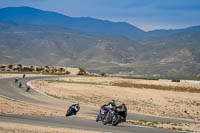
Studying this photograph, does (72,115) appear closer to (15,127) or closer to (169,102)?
(15,127)

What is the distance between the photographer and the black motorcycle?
23688 mm

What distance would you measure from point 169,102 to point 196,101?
4.86 metres

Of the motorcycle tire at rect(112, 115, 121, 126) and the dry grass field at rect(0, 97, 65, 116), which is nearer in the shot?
the motorcycle tire at rect(112, 115, 121, 126)

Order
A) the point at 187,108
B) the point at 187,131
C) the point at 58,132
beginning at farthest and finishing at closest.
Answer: the point at 187,108 → the point at 187,131 → the point at 58,132

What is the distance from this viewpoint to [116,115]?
78.3ft

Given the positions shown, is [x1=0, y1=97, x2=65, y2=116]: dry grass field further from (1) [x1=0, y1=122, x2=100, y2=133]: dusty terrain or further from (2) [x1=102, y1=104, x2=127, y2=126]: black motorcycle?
(1) [x1=0, y1=122, x2=100, y2=133]: dusty terrain

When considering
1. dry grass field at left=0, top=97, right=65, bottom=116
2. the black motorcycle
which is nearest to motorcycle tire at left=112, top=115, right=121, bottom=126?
the black motorcycle

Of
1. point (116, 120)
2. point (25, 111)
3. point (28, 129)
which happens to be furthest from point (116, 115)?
point (25, 111)

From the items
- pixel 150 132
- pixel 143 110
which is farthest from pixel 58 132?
pixel 143 110

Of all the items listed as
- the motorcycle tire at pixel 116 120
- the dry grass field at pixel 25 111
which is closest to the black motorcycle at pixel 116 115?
the motorcycle tire at pixel 116 120

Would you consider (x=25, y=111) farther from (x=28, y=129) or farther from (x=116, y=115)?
(x=28, y=129)

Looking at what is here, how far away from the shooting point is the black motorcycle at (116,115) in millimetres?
23688

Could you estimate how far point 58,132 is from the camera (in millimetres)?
19516

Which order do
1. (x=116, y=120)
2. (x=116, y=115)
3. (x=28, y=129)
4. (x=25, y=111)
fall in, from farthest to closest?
(x=25, y=111) → (x=116, y=115) → (x=116, y=120) → (x=28, y=129)
